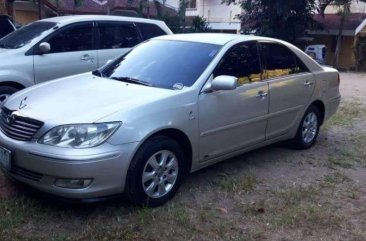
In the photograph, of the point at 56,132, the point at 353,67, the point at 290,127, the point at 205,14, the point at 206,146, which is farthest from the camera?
the point at 205,14

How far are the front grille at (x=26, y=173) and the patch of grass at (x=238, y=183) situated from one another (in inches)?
75.0

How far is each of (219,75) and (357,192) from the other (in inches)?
76.3

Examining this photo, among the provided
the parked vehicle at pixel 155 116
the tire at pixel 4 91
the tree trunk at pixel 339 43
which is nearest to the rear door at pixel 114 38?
the tire at pixel 4 91

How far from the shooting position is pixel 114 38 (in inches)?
316

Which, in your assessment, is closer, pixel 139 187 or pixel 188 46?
pixel 139 187

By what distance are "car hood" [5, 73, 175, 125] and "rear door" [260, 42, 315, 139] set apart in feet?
5.34

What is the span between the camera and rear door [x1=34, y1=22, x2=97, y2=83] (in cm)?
711

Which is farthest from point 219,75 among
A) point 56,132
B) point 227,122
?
point 56,132

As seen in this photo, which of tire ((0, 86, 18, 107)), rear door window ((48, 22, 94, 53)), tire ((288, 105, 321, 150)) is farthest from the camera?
rear door window ((48, 22, 94, 53))

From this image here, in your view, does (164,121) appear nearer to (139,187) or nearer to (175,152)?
(175,152)

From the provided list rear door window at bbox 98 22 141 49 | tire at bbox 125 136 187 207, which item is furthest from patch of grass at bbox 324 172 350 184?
rear door window at bbox 98 22 141 49

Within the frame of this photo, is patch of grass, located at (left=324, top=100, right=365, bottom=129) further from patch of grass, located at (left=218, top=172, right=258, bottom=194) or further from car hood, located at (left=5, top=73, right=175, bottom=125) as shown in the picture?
car hood, located at (left=5, top=73, right=175, bottom=125)

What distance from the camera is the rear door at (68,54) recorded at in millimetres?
7113

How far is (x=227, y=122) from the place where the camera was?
4.88 m
